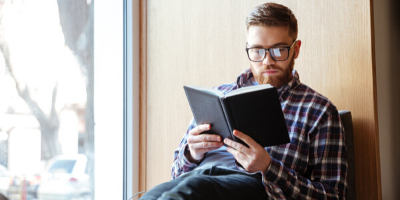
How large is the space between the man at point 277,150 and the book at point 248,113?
0.03m

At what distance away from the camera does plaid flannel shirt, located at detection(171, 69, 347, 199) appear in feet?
4.13

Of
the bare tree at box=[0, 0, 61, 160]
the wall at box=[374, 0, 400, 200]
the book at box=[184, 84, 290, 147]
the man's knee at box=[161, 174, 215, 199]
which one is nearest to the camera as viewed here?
the man's knee at box=[161, 174, 215, 199]

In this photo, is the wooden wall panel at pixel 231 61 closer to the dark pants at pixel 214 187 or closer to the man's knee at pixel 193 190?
the dark pants at pixel 214 187

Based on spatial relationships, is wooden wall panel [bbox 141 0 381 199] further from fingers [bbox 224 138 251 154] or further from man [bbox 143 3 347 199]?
fingers [bbox 224 138 251 154]

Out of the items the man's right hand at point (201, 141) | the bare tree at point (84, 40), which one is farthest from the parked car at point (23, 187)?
the man's right hand at point (201, 141)

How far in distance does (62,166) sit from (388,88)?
163 cm

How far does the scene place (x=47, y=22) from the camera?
1992mm

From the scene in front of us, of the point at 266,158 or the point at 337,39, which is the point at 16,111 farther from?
the point at 337,39

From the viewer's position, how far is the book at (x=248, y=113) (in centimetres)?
116

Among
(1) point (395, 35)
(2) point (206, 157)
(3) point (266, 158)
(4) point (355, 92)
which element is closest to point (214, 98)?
(3) point (266, 158)

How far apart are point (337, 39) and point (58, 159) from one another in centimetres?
147

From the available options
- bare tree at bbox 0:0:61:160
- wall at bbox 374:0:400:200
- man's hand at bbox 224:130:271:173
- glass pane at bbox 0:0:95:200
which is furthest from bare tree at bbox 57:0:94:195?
wall at bbox 374:0:400:200

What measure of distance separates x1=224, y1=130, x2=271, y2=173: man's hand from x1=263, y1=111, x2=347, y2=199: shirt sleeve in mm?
31

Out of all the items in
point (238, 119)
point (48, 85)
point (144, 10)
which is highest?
point (144, 10)
